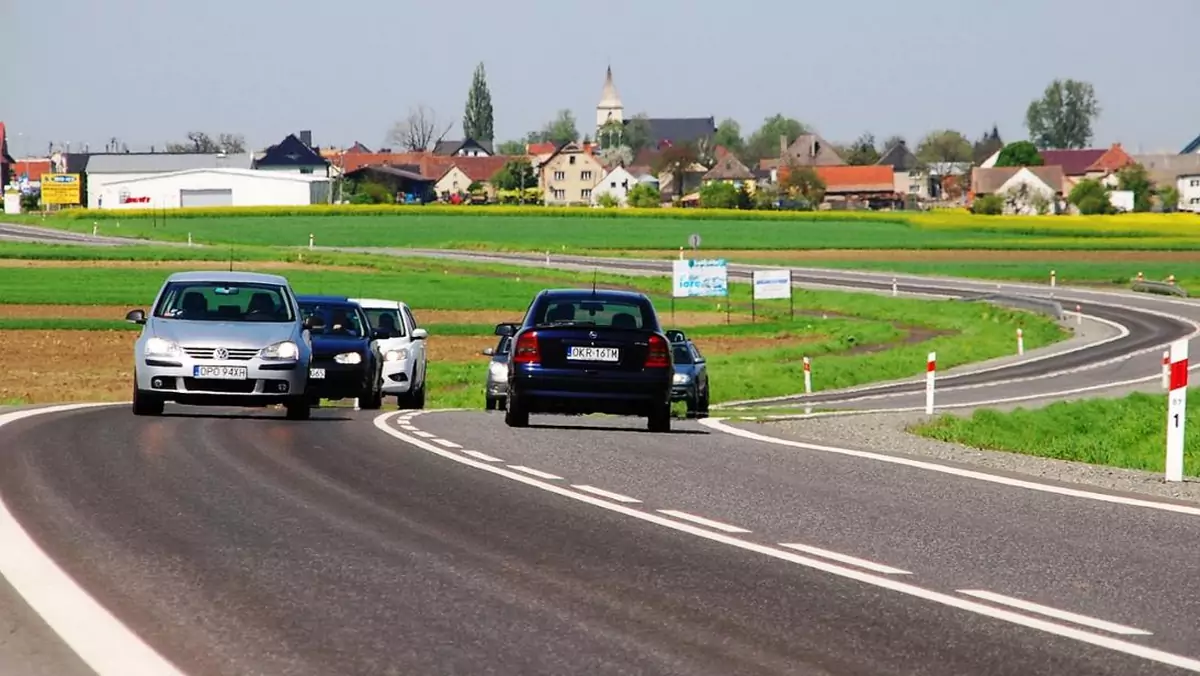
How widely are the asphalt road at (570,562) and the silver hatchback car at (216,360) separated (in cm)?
447

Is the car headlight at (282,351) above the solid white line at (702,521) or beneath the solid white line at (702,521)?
above

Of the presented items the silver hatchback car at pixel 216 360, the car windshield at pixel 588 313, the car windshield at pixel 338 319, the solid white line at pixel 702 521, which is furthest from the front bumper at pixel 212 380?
the solid white line at pixel 702 521

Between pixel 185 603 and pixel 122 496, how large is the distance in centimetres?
423

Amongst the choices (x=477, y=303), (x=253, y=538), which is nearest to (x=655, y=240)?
(x=477, y=303)

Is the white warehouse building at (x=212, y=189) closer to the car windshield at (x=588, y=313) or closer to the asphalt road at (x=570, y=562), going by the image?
the car windshield at (x=588, y=313)

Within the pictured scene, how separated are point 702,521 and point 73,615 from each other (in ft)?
14.8

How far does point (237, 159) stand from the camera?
7692 inches

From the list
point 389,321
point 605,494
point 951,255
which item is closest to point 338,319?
point 389,321

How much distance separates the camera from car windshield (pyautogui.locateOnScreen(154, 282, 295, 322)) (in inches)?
858

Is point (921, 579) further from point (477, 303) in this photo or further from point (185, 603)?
point (477, 303)

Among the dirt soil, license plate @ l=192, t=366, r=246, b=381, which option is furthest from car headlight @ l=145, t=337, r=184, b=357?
the dirt soil

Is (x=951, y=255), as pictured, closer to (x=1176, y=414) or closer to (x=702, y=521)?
(x=1176, y=414)

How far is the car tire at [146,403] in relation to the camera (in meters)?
21.1

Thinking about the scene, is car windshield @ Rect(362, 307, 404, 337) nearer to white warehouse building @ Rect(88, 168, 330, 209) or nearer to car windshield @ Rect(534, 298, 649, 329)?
car windshield @ Rect(534, 298, 649, 329)
